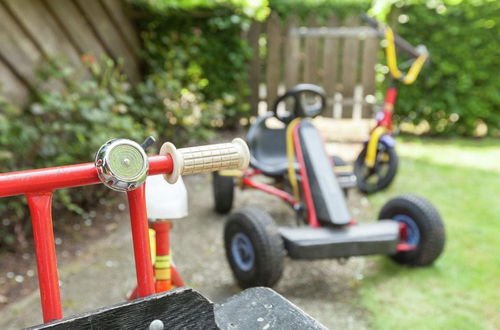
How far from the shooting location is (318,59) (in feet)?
19.8

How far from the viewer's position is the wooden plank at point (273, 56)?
5.75 m

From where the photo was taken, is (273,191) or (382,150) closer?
(273,191)

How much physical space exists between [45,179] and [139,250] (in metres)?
0.27

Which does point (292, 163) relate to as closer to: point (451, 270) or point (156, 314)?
point (451, 270)

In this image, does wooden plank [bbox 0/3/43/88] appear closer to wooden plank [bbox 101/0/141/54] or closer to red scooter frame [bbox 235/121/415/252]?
wooden plank [bbox 101/0/141/54]

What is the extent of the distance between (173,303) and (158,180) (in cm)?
73

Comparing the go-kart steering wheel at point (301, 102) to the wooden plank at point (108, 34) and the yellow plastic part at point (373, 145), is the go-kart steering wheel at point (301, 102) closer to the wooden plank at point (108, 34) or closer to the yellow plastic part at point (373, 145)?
the yellow plastic part at point (373, 145)

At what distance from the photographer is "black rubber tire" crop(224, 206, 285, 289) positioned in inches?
90.6

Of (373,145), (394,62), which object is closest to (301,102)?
(373,145)

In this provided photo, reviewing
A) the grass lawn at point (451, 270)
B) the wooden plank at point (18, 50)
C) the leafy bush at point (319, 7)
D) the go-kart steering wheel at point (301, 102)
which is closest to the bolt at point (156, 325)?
the grass lawn at point (451, 270)

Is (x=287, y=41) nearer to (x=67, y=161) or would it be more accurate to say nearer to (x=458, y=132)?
(x=458, y=132)

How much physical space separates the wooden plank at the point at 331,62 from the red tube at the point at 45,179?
5245mm

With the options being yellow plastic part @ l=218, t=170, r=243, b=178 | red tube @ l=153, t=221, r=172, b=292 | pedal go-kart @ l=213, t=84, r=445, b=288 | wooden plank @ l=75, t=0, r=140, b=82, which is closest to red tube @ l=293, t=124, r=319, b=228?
pedal go-kart @ l=213, t=84, r=445, b=288

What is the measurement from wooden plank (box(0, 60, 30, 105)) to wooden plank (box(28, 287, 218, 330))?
2.51 m
